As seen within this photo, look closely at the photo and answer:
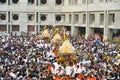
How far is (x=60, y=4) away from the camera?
188 ft

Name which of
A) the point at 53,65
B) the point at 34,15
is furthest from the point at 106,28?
the point at 53,65

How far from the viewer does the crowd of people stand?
20.0 metres

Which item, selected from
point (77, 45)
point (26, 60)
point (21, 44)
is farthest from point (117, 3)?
point (26, 60)

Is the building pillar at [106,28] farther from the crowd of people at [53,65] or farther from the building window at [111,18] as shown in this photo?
the crowd of people at [53,65]

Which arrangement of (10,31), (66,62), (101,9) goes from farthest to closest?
(10,31), (101,9), (66,62)

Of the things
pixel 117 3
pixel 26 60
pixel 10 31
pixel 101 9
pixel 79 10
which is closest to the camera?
pixel 26 60

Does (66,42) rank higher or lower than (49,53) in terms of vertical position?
higher

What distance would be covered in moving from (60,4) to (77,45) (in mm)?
24559

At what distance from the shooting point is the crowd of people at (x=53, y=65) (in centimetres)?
1998

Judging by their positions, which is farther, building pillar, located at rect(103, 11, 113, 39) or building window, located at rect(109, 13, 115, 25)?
building window, located at rect(109, 13, 115, 25)

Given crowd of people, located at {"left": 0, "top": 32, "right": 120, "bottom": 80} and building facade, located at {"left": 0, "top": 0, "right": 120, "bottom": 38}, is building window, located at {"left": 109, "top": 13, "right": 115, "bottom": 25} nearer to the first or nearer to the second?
building facade, located at {"left": 0, "top": 0, "right": 120, "bottom": 38}

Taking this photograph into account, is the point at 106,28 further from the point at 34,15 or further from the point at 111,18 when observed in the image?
the point at 34,15

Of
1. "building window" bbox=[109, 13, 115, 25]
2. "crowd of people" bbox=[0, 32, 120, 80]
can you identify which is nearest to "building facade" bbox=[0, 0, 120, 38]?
"building window" bbox=[109, 13, 115, 25]

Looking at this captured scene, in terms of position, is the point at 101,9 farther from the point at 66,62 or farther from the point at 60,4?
the point at 66,62
